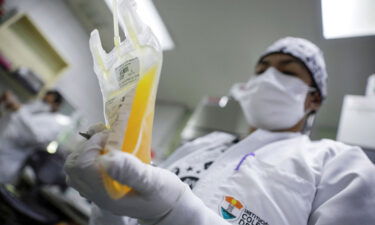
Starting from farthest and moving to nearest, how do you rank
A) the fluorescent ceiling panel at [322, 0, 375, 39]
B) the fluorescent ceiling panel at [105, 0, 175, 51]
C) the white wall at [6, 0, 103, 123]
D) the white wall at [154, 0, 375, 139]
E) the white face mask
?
the white wall at [6, 0, 103, 123] → the fluorescent ceiling panel at [105, 0, 175, 51] → the white wall at [154, 0, 375, 139] → the fluorescent ceiling panel at [322, 0, 375, 39] → the white face mask

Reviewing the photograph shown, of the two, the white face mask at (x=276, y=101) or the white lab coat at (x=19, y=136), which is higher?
the white face mask at (x=276, y=101)

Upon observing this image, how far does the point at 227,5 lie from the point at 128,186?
201 cm

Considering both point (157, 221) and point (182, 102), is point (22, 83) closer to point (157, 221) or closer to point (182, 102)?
point (182, 102)

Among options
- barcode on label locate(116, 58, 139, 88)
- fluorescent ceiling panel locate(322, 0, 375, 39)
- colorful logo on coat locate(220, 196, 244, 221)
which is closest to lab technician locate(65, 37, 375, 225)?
colorful logo on coat locate(220, 196, 244, 221)

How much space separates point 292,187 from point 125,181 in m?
0.52

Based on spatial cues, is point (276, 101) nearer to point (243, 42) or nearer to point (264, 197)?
point (264, 197)

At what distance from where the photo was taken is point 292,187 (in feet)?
2.38

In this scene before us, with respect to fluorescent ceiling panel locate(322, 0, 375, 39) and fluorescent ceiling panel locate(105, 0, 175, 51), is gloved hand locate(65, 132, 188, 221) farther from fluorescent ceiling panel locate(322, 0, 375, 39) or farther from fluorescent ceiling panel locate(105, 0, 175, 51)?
fluorescent ceiling panel locate(105, 0, 175, 51)

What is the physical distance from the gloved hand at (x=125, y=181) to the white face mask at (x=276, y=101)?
77 centimetres

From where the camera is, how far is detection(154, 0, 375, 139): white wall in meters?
1.97

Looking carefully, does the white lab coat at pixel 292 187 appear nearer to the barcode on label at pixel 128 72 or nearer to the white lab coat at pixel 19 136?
the barcode on label at pixel 128 72

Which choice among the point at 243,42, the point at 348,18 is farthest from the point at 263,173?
the point at 243,42

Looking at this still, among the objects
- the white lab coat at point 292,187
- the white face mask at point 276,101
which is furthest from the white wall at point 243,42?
the white lab coat at point 292,187

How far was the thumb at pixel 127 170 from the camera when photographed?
0.37 meters
